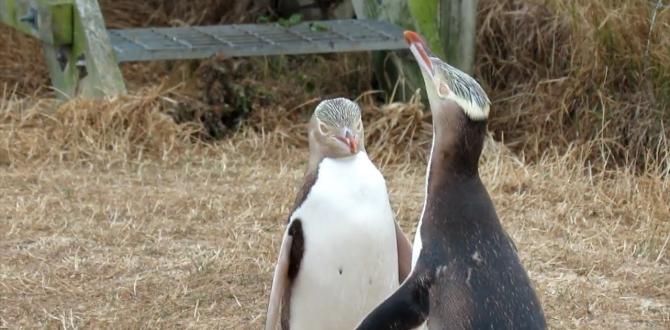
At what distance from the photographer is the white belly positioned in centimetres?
373

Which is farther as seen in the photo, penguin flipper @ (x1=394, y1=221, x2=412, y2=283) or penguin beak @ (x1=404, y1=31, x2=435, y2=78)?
penguin flipper @ (x1=394, y1=221, x2=412, y2=283)

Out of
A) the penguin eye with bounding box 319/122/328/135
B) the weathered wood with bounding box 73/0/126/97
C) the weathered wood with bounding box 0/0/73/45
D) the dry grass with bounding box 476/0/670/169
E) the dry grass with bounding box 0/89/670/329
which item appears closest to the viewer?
the penguin eye with bounding box 319/122/328/135

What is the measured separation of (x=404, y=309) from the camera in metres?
3.29

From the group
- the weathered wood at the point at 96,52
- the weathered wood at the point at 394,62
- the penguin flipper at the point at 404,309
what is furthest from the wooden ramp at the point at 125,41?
the penguin flipper at the point at 404,309

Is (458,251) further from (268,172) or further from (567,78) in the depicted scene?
(567,78)

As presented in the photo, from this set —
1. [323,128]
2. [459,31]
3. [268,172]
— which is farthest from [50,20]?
[323,128]

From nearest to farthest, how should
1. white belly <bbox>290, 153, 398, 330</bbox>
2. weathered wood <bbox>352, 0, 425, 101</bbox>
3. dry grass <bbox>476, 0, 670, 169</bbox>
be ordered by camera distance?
1. white belly <bbox>290, 153, 398, 330</bbox>
2. dry grass <bbox>476, 0, 670, 169</bbox>
3. weathered wood <bbox>352, 0, 425, 101</bbox>

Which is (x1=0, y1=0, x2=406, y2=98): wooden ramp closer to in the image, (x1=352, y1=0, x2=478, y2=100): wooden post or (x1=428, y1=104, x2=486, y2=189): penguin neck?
(x1=352, y1=0, x2=478, y2=100): wooden post

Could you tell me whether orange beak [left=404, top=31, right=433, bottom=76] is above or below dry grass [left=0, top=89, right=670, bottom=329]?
above

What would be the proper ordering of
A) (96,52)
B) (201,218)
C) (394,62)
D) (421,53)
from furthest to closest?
(394,62) → (96,52) → (201,218) → (421,53)

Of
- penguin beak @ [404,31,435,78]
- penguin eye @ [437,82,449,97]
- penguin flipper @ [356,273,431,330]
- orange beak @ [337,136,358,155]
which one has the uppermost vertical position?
penguin beak @ [404,31,435,78]

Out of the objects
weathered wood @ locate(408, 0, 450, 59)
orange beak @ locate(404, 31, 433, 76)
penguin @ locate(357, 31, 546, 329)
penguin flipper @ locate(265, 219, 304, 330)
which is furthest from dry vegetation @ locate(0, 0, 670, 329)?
orange beak @ locate(404, 31, 433, 76)

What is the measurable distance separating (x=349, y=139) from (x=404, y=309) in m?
0.67

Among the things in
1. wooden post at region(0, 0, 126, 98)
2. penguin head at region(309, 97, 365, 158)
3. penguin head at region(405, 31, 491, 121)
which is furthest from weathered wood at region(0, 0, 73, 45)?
penguin head at region(405, 31, 491, 121)
